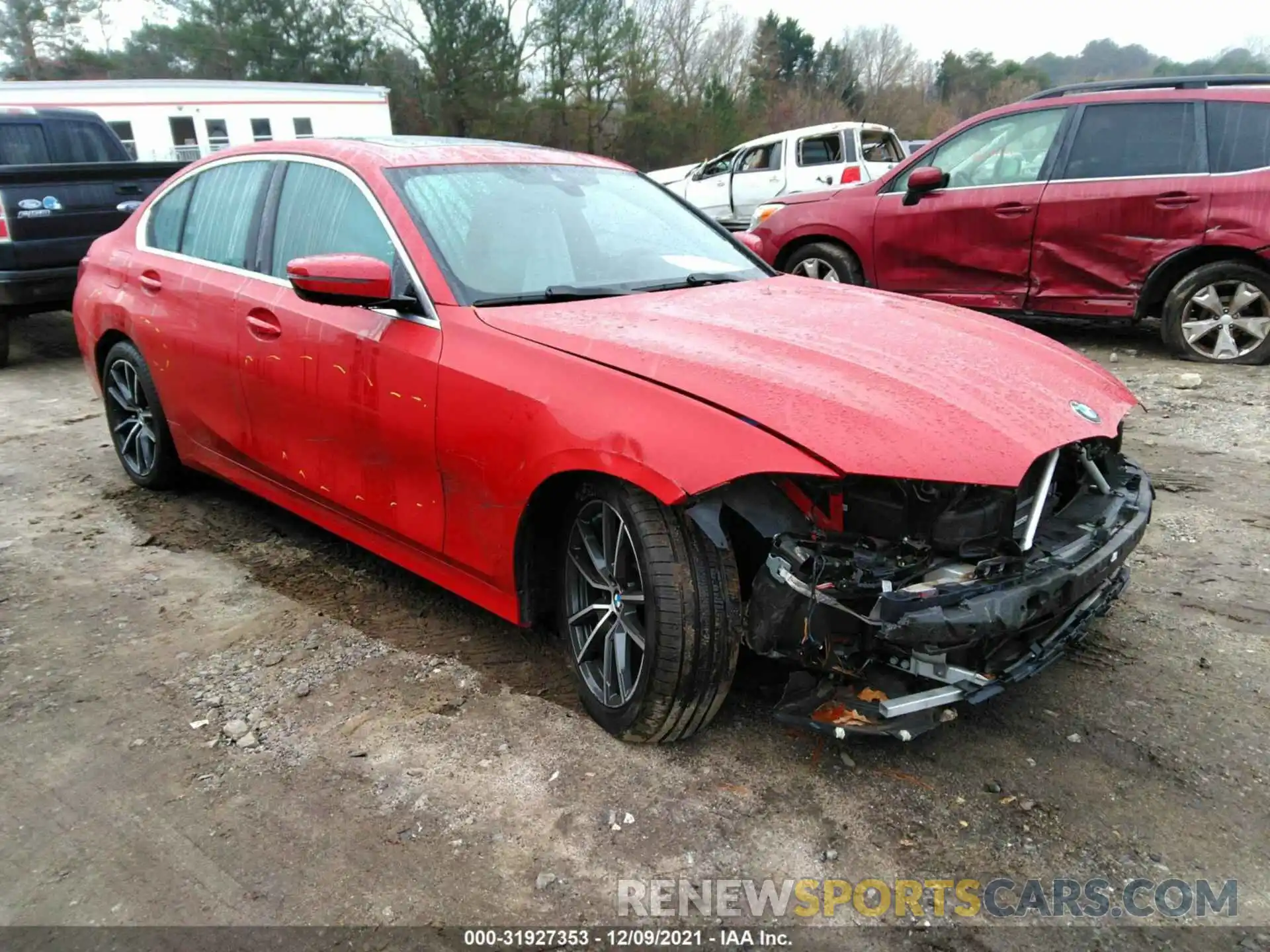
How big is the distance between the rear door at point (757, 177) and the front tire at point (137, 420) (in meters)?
10.8

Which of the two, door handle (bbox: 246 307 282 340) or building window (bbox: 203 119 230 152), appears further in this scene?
building window (bbox: 203 119 230 152)

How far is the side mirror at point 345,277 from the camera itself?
293 cm

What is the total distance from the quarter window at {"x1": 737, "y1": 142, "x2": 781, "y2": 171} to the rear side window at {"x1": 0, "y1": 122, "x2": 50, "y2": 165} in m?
9.37

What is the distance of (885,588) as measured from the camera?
7.39ft

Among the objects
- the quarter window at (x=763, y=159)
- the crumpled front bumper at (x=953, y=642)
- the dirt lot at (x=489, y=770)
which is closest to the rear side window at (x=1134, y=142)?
the dirt lot at (x=489, y=770)

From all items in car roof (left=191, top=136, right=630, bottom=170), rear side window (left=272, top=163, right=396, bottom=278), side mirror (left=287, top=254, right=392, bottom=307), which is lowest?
side mirror (left=287, top=254, right=392, bottom=307)

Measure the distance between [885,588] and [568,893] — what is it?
40.8 inches

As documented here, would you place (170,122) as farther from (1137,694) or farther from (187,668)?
(1137,694)

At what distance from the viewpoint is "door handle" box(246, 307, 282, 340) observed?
356 cm

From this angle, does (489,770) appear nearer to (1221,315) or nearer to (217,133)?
(1221,315)

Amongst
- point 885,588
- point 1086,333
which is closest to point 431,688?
point 885,588

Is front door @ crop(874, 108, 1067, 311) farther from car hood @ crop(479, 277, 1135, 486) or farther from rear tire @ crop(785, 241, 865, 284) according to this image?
car hood @ crop(479, 277, 1135, 486)

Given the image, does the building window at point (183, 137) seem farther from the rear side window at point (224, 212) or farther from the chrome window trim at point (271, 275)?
the rear side window at point (224, 212)

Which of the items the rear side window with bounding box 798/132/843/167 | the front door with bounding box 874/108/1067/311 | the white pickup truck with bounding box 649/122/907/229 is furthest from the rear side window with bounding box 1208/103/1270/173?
the rear side window with bounding box 798/132/843/167
